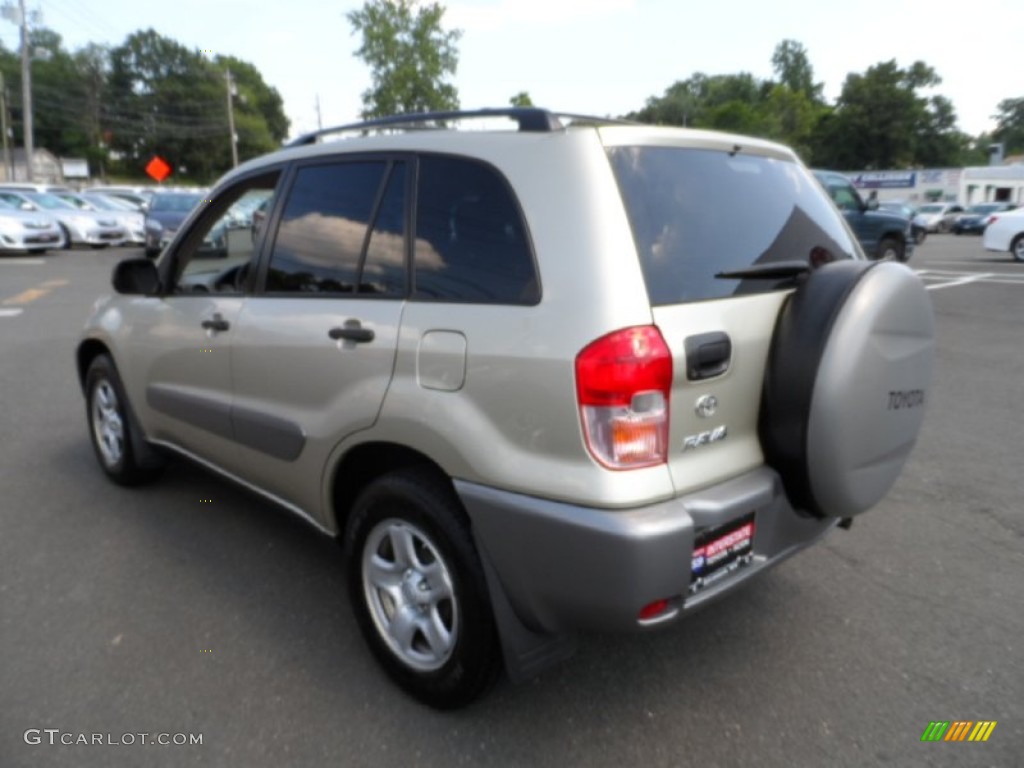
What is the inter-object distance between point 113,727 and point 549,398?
172 cm

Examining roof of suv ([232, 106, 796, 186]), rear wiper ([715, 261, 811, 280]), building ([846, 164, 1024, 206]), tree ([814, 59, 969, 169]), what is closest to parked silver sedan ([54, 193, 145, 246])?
roof of suv ([232, 106, 796, 186])

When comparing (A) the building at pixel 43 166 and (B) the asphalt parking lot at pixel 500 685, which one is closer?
(B) the asphalt parking lot at pixel 500 685

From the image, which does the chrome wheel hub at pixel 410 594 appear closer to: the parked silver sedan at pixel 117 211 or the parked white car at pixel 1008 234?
the parked white car at pixel 1008 234

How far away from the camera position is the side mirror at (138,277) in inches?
148

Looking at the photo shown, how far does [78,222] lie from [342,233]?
22.7m

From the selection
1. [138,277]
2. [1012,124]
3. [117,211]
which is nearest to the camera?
[138,277]

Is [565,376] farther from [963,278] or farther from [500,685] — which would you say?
[963,278]

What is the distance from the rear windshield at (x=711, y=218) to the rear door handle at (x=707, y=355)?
0.13 m

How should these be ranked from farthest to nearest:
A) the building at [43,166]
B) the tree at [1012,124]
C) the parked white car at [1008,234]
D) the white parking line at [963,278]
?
the tree at [1012,124]
the building at [43,166]
the parked white car at [1008,234]
the white parking line at [963,278]

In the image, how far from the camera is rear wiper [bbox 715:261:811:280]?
7.89 ft

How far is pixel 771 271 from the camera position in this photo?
8.13 ft

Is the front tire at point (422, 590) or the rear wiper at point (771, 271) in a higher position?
the rear wiper at point (771, 271)

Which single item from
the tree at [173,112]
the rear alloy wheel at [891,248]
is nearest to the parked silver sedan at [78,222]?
the rear alloy wheel at [891,248]

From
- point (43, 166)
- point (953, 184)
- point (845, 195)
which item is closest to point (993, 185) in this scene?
point (953, 184)
